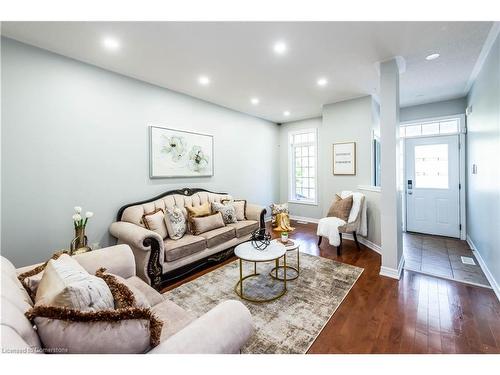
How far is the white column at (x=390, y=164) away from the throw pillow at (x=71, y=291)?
299cm

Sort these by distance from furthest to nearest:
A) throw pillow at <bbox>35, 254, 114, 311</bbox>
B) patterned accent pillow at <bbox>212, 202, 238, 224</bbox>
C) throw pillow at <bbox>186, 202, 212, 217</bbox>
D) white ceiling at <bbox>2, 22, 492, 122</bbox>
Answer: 1. patterned accent pillow at <bbox>212, 202, 238, 224</bbox>
2. throw pillow at <bbox>186, 202, 212, 217</bbox>
3. white ceiling at <bbox>2, 22, 492, 122</bbox>
4. throw pillow at <bbox>35, 254, 114, 311</bbox>

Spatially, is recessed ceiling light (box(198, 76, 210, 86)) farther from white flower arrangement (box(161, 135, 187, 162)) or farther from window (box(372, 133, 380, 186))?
window (box(372, 133, 380, 186))

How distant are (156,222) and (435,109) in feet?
18.6

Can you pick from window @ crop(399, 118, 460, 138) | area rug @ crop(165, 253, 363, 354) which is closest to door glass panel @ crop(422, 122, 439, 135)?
window @ crop(399, 118, 460, 138)

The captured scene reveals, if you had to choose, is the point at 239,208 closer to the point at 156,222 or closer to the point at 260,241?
the point at 260,241

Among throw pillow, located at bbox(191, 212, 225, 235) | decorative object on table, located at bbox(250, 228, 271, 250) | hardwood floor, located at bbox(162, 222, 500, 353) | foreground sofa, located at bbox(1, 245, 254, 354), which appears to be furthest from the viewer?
throw pillow, located at bbox(191, 212, 225, 235)

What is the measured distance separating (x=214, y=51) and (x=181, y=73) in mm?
797

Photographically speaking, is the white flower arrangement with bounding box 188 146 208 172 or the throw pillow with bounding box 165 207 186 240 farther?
the white flower arrangement with bounding box 188 146 208 172

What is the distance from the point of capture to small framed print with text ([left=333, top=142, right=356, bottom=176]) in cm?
438

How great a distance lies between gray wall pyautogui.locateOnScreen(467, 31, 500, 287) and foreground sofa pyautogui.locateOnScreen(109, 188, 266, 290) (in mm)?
3001

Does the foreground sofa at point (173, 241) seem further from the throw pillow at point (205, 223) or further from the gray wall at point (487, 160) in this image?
Result: the gray wall at point (487, 160)

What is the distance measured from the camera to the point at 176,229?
307cm

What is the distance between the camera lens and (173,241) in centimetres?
294
